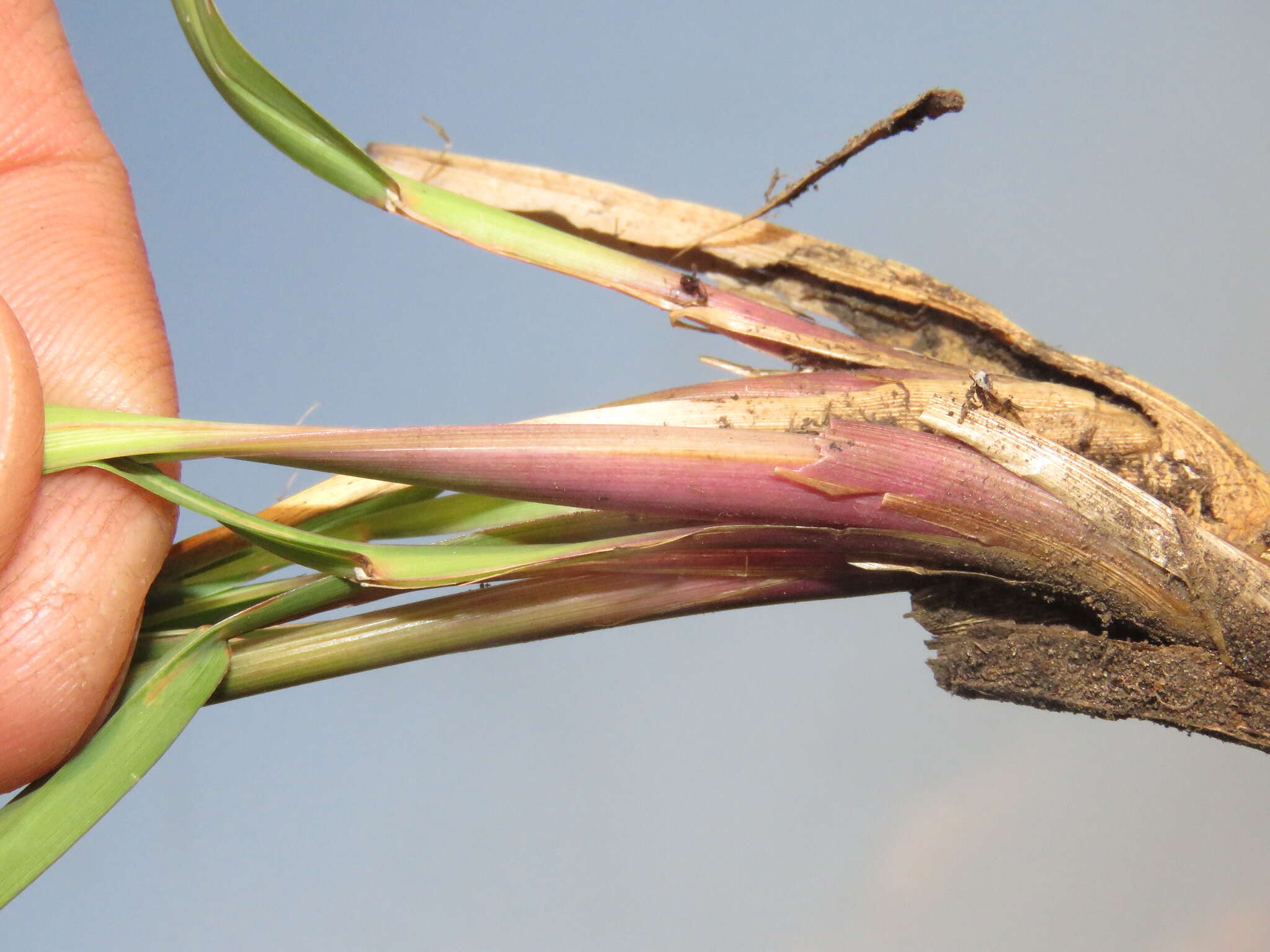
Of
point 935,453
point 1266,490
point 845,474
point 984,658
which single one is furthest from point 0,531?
point 1266,490

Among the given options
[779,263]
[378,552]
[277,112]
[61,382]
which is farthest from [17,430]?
[779,263]

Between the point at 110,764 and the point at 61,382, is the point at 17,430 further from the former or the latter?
the point at 110,764

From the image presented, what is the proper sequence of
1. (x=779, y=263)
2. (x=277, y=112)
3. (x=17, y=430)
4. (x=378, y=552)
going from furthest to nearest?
(x=779, y=263) < (x=277, y=112) < (x=378, y=552) < (x=17, y=430)

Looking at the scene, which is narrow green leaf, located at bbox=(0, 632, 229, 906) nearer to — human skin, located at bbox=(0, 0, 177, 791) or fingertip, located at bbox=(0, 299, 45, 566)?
human skin, located at bbox=(0, 0, 177, 791)

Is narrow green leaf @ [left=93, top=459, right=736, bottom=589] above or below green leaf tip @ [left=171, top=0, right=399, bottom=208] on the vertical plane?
below

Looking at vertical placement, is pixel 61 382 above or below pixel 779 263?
below

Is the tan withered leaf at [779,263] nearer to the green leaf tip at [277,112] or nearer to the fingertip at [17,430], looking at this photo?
the green leaf tip at [277,112]

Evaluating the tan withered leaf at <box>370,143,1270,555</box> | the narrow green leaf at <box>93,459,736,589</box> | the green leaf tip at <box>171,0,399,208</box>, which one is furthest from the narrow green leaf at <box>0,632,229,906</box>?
the tan withered leaf at <box>370,143,1270,555</box>
